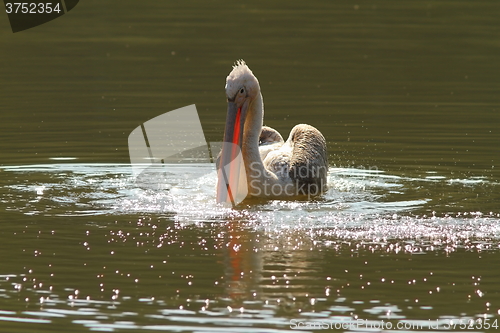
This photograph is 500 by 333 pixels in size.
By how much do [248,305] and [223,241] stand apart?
56.4 inches

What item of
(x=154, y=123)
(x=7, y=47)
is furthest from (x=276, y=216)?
(x=7, y=47)

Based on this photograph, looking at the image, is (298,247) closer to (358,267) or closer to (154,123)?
(358,267)

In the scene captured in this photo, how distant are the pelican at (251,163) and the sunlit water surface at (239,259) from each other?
0.22 meters

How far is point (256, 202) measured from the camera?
8.81 meters

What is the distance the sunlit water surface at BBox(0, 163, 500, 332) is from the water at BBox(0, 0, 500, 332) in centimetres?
2

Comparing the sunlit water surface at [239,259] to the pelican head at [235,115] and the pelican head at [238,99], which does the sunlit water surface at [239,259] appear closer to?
the pelican head at [235,115]

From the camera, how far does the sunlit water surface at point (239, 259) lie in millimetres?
5922

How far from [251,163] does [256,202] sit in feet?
1.33

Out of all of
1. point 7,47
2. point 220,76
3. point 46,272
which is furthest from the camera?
point 7,47

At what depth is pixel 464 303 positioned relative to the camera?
614cm
